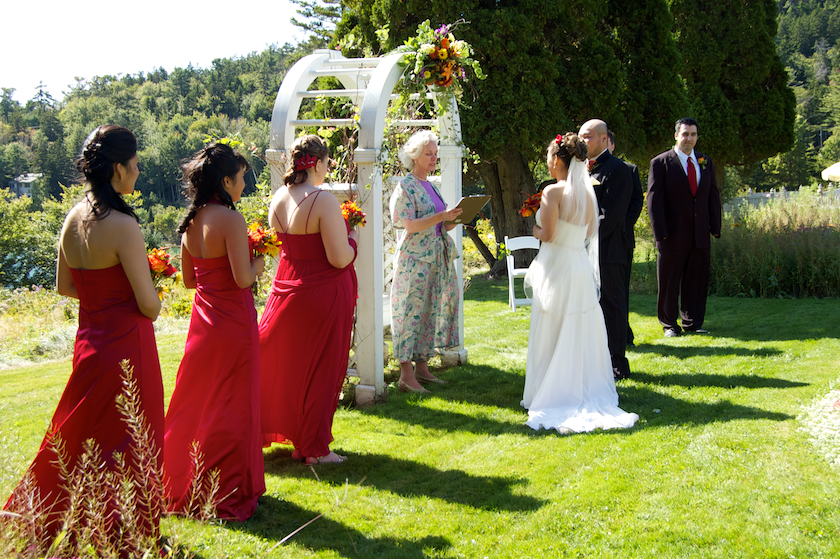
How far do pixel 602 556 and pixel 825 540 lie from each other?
41.0 inches

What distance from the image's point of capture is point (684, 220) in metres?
7.42

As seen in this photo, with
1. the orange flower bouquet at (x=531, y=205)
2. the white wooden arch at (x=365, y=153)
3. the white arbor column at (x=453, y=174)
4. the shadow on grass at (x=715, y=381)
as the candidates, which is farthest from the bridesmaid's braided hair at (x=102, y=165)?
the shadow on grass at (x=715, y=381)

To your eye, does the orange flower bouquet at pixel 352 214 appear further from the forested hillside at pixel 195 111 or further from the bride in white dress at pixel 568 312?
the forested hillside at pixel 195 111

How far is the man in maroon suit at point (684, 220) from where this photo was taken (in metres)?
7.29

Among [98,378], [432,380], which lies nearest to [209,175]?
[98,378]

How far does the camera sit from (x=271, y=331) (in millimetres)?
4109

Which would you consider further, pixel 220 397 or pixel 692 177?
pixel 692 177

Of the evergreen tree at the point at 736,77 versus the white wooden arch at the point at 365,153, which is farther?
the evergreen tree at the point at 736,77

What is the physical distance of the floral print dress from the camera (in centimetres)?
542

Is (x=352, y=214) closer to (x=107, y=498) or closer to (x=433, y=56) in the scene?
(x=433, y=56)

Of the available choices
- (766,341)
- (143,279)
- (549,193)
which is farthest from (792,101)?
(143,279)

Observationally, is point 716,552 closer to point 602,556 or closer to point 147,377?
point 602,556

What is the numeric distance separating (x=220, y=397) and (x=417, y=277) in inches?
102

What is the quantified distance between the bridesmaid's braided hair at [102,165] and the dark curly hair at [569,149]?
3.12 meters
